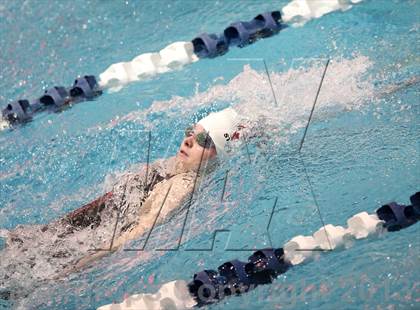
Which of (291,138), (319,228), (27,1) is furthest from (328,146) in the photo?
(27,1)

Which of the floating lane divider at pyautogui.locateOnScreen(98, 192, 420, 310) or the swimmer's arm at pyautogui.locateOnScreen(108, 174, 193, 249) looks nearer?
the floating lane divider at pyautogui.locateOnScreen(98, 192, 420, 310)

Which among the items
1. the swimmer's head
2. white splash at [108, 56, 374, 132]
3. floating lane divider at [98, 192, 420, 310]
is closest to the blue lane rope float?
white splash at [108, 56, 374, 132]

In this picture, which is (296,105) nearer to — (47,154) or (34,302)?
(47,154)

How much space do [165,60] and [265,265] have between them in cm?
199

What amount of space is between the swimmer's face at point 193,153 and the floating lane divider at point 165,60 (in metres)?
1.00

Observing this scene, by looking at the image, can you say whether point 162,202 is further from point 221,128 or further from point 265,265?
point 265,265

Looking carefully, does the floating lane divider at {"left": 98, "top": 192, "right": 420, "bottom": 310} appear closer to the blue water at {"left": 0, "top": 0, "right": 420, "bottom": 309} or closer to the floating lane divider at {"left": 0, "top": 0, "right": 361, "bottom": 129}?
the blue water at {"left": 0, "top": 0, "right": 420, "bottom": 309}

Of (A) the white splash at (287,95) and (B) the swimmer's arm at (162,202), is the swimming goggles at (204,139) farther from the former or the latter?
(A) the white splash at (287,95)

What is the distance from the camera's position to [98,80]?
4.86 m

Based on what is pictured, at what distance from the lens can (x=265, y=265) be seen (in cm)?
323

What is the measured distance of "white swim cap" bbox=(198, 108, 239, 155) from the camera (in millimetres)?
3908

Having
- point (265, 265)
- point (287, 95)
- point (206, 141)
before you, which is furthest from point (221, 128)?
point (265, 265)

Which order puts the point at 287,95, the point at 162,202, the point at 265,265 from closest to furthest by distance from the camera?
the point at 265,265
the point at 162,202
the point at 287,95

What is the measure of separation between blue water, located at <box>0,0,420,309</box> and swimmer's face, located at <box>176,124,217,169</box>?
12cm
